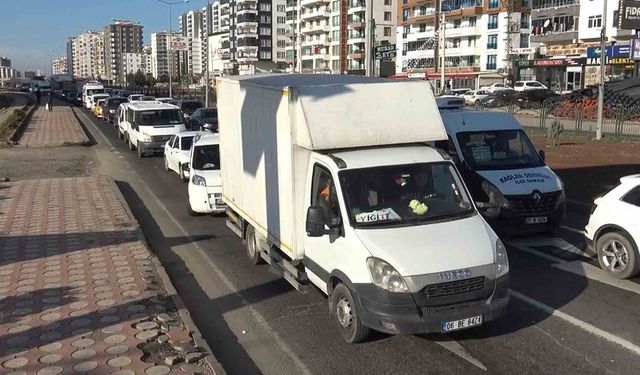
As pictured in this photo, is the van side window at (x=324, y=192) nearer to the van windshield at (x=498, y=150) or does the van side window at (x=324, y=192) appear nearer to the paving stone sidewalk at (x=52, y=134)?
the van windshield at (x=498, y=150)

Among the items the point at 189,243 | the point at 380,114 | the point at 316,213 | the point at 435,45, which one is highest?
the point at 435,45

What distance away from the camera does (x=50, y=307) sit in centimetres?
756

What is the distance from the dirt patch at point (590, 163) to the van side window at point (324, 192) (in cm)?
953

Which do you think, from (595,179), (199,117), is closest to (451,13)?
(199,117)

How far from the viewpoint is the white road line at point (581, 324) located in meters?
6.66

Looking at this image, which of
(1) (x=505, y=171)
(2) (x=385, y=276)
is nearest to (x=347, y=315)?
(2) (x=385, y=276)

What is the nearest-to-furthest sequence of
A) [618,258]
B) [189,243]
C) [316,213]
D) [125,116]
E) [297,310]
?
[316,213] < [297,310] < [618,258] < [189,243] < [125,116]

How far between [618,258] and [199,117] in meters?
25.3

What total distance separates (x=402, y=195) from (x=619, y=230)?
3.71 m

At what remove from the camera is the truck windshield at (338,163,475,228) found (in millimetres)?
6824

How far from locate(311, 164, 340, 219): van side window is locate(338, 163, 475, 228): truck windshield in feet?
0.54

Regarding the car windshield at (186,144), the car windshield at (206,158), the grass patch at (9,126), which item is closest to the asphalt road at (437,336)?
the car windshield at (206,158)

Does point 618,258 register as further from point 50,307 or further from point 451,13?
point 451,13

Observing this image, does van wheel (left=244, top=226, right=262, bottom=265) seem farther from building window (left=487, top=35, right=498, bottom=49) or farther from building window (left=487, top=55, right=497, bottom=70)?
building window (left=487, top=35, right=498, bottom=49)
